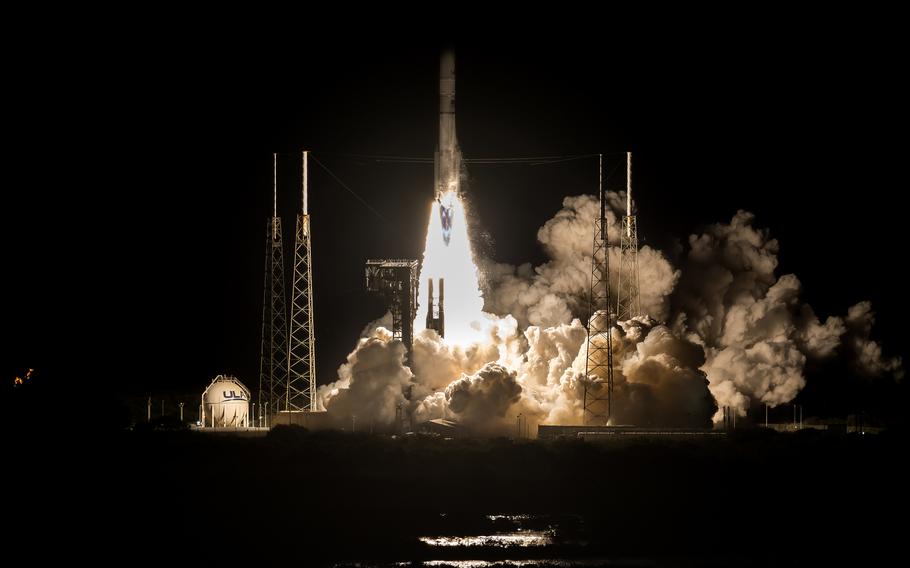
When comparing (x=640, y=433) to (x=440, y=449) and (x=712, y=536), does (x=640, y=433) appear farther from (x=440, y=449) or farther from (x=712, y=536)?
(x=712, y=536)

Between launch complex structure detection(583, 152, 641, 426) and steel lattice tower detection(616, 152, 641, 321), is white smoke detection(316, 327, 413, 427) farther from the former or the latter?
steel lattice tower detection(616, 152, 641, 321)

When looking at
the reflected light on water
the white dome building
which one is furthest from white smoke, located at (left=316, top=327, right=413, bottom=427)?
the reflected light on water

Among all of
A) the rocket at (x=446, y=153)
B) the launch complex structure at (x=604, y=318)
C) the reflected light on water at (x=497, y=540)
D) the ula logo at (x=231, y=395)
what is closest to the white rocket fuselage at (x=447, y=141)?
the rocket at (x=446, y=153)

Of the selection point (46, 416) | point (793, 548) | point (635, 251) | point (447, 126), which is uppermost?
point (447, 126)

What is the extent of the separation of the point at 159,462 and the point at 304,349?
24.9 meters

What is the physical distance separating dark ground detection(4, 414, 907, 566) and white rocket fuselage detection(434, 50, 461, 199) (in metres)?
12.7

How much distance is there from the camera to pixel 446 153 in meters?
66.0

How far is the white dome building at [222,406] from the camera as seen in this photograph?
62906 millimetres

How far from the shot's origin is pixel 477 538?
42.6 m

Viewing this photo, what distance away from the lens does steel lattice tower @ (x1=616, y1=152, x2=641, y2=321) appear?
Answer: 64.1 meters

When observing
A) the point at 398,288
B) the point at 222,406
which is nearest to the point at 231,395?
the point at 222,406

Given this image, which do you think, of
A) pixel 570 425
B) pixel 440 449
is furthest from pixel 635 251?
pixel 440 449

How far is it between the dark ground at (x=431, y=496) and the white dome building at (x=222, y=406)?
5.44 metres

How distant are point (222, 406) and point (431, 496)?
56.7 ft
